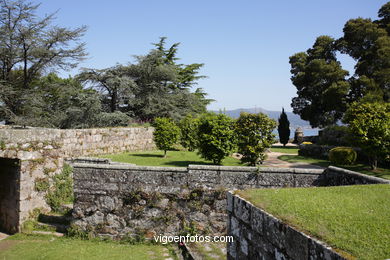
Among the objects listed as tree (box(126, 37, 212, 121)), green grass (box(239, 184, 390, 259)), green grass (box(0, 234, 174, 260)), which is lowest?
green grass (box(0, 234, 174, 260))

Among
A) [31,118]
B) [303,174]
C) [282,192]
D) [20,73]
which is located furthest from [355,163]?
[20,73]

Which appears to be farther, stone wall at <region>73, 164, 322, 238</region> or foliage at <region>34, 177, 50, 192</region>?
foliage at <region>34, 177, 50, 192</region>

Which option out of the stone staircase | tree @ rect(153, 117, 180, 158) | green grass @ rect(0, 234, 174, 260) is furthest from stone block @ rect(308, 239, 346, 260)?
tree @ rect(153, 117, 180, 158)

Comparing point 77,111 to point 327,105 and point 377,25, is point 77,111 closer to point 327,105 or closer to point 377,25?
point 327,105

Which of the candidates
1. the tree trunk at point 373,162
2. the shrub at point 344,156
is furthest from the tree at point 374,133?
the shrub at point 344,156

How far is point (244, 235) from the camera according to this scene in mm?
4211

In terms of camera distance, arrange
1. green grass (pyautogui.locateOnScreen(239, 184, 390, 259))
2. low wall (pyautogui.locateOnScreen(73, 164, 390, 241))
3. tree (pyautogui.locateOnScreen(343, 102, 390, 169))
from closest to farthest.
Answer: green grass (pyautogui.locateOnScreen(239, 184, 390, 259))
low wall (pyautogui.locateOnScreen(73, 164, 390, 241))
tree (pyautogui.locateOnScreen(343, 102, 390, 169))

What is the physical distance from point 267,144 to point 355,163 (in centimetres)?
740

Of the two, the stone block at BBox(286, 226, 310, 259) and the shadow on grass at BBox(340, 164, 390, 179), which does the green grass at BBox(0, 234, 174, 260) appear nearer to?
the stone block at BBox(286, 226, 310, 259)

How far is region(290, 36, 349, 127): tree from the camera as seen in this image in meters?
29.0

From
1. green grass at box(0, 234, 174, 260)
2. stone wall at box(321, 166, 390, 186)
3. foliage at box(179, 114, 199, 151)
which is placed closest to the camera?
stone wall at box(321, 166, 390, 186)

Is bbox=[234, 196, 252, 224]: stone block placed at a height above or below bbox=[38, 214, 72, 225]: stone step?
above

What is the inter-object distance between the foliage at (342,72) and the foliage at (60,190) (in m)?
19.6

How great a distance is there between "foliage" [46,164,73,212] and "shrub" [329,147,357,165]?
12.8m
